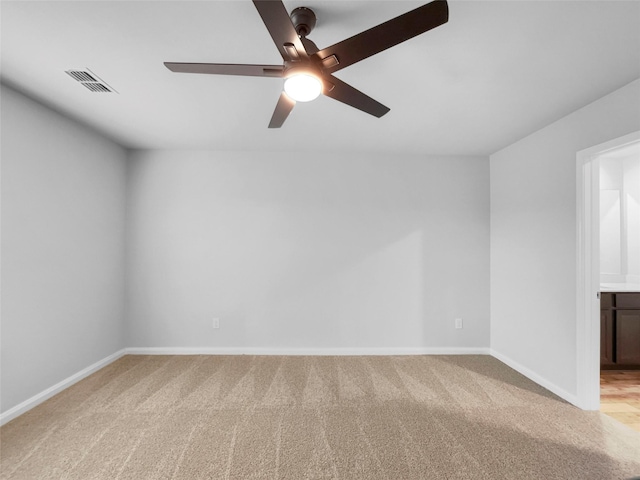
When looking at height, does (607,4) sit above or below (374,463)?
above

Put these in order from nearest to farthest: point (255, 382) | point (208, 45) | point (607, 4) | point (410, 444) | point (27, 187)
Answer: point (607, 4)
point (208, 45)
point (410, 444)
point (27, 187)
point (255, 382)

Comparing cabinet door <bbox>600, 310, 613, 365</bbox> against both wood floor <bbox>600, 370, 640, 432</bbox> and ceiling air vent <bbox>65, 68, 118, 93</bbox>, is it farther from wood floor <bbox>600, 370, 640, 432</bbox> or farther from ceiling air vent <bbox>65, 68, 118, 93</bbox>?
ceiling air vent <bbox>65, 68, 118, 93</bbox>

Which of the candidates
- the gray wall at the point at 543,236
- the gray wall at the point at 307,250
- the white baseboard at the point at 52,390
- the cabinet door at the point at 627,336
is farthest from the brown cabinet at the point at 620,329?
the white baseboard at the point at 52,390

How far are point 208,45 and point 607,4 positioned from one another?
1993 mm

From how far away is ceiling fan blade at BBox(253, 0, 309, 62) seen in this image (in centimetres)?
115

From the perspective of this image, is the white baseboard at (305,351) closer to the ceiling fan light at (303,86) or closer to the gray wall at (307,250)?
the gray wall at (307,250)

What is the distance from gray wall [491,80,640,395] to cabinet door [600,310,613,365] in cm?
78

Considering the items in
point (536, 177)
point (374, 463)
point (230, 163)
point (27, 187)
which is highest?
point (230, 163)

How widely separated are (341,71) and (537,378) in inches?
129

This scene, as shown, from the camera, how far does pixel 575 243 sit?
2709mm

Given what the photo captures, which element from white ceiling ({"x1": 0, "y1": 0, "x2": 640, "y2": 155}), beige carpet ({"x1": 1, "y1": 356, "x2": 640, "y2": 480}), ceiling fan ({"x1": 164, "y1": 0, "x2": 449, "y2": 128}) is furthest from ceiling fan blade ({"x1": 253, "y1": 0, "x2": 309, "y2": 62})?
beige carpet ({"x1": 1, "y1": 356, "x2": 640, "y2": 480})

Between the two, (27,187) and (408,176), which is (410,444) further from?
(27,187)

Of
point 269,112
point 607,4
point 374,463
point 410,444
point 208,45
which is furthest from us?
point 269,112

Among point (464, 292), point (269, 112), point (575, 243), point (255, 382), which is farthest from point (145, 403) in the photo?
point (575, 243)
